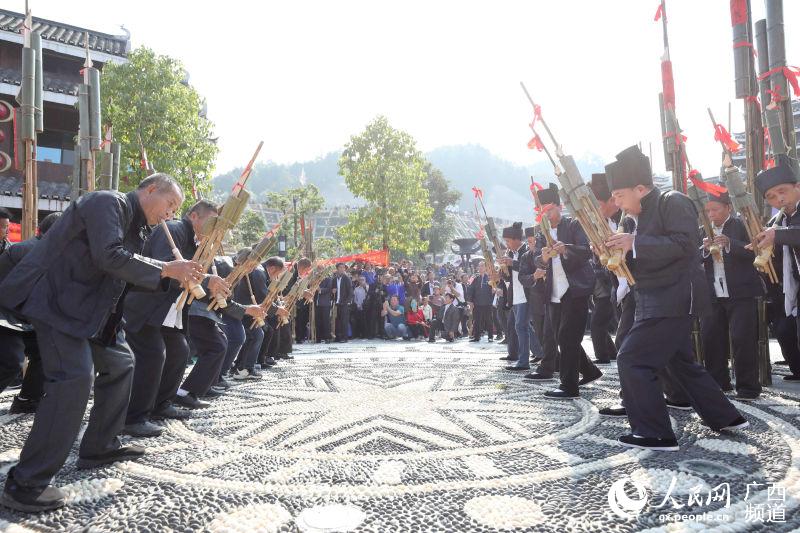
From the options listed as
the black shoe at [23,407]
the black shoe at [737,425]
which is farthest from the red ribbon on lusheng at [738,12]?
the black shoe at [23,407]

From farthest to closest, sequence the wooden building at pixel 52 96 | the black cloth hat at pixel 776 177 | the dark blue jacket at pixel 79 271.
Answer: the wooden building at pixel 52 96
the black cloth hat at pixel 776 177
the dark blue jacket at pixel 79 271

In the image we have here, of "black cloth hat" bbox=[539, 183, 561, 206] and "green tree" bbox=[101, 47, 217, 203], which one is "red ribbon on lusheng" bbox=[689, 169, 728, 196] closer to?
"black cloth hat" bbox=[539, 183, 561, 206]

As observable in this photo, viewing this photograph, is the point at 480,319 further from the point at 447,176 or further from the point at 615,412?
the point at 447,176

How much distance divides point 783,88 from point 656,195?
3787 millimetres

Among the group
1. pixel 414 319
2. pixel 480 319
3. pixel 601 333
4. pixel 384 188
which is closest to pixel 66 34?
pixel 384 188

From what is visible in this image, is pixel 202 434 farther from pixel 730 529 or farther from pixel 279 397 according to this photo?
pixel 730 529

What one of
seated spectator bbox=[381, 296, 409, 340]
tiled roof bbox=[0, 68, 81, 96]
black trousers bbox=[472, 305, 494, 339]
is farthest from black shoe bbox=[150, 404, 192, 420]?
tiled roof bbox=[0, 68, 81, 96]

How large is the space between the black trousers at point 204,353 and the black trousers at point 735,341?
455cm

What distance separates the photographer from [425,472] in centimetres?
295

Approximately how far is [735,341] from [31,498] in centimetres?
544

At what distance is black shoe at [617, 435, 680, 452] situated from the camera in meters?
3.29

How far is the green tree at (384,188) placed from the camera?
1035 inches

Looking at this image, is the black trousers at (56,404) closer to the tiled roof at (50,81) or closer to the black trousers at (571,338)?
the black trousers at (571,338)

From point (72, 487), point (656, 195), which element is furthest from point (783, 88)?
point (72, 487)
